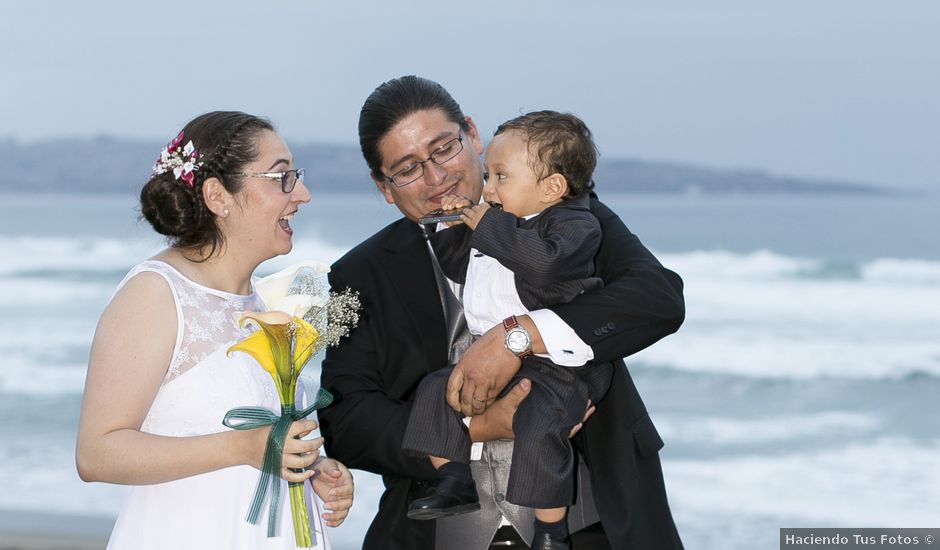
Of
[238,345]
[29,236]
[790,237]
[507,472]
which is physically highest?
[29,236]

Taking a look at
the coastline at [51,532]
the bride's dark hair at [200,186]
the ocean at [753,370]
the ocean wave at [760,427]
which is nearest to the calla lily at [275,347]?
the bride's dark hair at [200,186]

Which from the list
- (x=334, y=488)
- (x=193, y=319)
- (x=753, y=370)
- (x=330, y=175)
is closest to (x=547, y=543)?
(x=334, y=488)

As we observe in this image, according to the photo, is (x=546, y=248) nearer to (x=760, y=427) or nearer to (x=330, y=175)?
(x=760, y=427)

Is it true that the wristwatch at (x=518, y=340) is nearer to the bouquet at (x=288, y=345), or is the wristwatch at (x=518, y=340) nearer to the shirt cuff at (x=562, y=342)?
the shirt cuff at (x=562, y=342)

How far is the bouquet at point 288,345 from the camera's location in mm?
2639

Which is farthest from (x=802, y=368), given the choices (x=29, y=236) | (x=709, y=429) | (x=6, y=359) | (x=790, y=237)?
(x=29, y=236)

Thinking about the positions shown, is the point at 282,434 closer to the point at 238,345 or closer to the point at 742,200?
the point at 238,345

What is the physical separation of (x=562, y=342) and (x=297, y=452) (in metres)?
0.74

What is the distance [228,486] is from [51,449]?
858cm

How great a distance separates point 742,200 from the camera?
32.4 m

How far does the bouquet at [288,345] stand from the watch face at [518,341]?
16.1 inches

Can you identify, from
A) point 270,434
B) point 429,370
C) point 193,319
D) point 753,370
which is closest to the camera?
point 270,434

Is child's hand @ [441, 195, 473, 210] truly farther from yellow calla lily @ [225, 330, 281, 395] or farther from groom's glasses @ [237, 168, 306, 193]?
yellow calla lily @ [225, 330, 281, 395]

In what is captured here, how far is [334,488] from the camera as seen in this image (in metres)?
2.92
